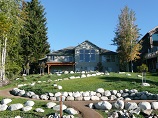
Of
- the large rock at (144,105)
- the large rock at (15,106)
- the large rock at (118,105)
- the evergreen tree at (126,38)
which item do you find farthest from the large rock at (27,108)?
the evergreen tree at (126,38)

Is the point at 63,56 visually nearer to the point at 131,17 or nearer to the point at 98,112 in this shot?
the point at 131,17

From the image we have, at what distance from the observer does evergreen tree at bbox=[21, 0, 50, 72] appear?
46.0 meters

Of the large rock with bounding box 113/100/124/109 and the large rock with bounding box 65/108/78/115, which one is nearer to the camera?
the large rock with bounding box 65/108/78/115

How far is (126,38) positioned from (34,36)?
14.6m

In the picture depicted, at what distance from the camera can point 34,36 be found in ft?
152

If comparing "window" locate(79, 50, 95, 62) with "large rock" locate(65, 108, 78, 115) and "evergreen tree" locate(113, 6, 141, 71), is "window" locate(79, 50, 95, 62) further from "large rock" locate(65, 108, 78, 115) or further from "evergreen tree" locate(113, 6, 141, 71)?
"large rock" locate(65, 108, 78, 115)

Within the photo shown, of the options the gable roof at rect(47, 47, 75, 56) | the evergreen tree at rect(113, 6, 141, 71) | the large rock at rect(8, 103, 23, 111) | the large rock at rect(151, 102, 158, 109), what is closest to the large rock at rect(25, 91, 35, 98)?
the large rock at rect(8, 103, 23, 111)

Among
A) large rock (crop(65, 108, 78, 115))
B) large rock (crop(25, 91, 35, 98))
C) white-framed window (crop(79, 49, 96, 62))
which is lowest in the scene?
large rock (crop(65, 108, 78, 115))

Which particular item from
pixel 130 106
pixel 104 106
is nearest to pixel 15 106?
pixel 104 106

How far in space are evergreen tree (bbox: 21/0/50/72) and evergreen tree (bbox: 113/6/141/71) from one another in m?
12.1

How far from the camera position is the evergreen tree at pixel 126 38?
41875 mm

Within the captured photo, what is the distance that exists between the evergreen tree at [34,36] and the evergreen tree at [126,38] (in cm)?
1208

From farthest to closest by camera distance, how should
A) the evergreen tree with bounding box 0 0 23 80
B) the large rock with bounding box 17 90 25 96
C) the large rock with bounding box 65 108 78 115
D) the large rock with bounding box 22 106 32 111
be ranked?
the evergreen tree with bounding box 0 0 23 80, the large rock with bounding box 17 90 25 96, the large rock with bounding box 22 106 32 111, the large rock with bounding box 65 108 78 115

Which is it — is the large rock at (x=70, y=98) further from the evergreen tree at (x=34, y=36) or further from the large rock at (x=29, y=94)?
the evergreen tree at (x=34, y=36)
